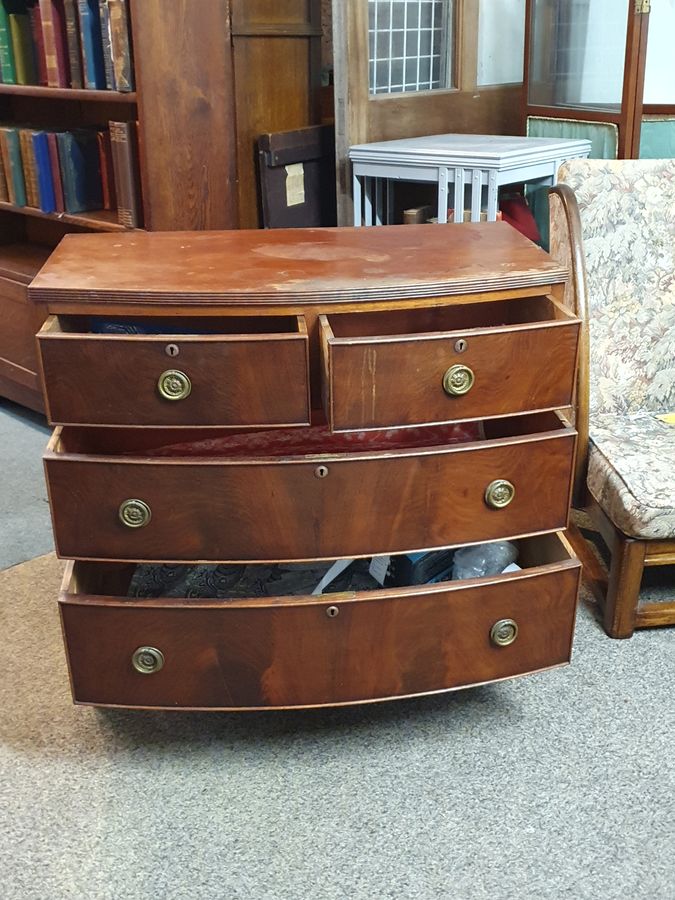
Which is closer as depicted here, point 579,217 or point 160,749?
point 160,749

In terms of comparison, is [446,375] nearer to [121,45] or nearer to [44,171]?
[121,45]

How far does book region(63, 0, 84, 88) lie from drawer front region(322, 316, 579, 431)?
64.9 inches

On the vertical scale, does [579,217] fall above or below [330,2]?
below

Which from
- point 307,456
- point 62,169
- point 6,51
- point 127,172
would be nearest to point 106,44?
point 127,172

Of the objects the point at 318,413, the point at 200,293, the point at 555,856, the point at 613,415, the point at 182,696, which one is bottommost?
the point at 555,856

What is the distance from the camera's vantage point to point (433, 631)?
4.84 feet

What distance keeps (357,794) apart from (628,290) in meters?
1.17

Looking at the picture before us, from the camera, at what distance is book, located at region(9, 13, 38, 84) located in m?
2.74

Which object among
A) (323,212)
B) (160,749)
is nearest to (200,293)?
(160,749)

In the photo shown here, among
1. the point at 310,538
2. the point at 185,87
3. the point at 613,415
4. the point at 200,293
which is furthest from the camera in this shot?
the point at 185,87

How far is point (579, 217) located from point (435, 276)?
0.65 metres

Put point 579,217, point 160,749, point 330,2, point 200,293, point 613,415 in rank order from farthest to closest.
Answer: point 330,2 < point 613,415 < point 579,217 < point 160,749 < point 200,293

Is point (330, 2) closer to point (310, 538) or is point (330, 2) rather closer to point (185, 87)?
point (185, 87)

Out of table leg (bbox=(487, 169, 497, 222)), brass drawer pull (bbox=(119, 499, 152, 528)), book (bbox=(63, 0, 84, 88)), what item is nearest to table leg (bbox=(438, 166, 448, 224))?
table leg (bbox=(487, 169, 497, 222))
